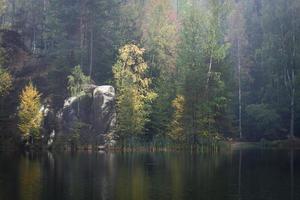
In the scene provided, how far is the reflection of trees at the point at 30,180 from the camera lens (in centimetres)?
2542

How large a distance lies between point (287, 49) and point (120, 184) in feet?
162

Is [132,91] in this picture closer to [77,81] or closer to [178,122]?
[178,122]

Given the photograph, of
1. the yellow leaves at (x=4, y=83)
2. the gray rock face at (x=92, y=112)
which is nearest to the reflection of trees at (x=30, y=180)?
the gray rock face at (x=92, y=112)

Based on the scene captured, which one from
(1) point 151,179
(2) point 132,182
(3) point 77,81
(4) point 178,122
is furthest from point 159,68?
(2) point 132,182

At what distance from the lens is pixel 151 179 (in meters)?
32.0

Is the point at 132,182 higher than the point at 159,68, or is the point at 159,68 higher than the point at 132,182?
the point at 159,68

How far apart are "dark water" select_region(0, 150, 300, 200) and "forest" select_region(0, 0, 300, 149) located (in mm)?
16000

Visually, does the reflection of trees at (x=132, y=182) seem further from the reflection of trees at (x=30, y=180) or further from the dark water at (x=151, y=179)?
the reflection of trees at (x=30, y=180)

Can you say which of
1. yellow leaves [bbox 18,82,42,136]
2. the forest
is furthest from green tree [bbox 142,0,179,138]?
yellow leaves [bbox 18,82,42,136]

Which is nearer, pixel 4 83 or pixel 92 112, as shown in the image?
pixel 92 112

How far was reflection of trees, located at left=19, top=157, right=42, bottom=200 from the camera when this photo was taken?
2542cm

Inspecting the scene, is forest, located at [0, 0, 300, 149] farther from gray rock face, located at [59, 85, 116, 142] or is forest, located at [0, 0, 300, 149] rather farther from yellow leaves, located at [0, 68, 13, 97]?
gray rock face, located at [59, 85, 116, 142]

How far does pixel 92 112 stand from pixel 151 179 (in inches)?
1263

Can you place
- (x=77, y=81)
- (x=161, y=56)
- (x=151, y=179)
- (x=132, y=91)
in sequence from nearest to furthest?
(x=151, y=179) < (x=132, y=91) < (x=77, y=81) < (x=161, y=56)
